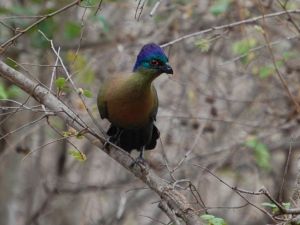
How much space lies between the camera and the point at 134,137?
419cm

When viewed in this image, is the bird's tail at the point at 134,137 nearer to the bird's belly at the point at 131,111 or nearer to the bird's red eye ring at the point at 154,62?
the bird's belly at the point at 131,111

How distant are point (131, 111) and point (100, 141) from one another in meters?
0.62

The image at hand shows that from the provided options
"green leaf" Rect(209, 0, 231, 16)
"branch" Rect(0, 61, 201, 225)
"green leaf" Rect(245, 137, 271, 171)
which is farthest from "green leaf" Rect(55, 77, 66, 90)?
"green leaf" Rect(245, 137, 271, 171)

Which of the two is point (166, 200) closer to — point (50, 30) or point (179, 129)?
point (50, 30)

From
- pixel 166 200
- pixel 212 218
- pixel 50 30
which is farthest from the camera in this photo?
pixel 50 30

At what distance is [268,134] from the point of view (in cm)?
589

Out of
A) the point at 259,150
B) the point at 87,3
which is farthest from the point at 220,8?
the point at 87,3

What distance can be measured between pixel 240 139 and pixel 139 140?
187 centimetres

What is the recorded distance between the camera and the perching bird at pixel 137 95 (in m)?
3.83

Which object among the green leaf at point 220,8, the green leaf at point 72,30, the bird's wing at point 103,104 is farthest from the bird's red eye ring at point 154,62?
the green leaf at point 72,30

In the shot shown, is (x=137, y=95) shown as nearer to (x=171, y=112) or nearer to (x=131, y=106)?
(x=131, y=106)

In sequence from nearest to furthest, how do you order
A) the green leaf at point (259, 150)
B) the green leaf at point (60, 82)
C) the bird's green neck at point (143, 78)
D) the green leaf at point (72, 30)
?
the green leaf at point (60, 82), the bird's green neck at point (143, 78), the green leaf at point (259, 150), the green leaf at point (72, 30)

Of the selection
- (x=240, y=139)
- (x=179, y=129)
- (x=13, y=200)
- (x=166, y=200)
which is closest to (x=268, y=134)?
(x=240, y=139)

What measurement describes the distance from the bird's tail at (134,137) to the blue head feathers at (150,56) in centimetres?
39
